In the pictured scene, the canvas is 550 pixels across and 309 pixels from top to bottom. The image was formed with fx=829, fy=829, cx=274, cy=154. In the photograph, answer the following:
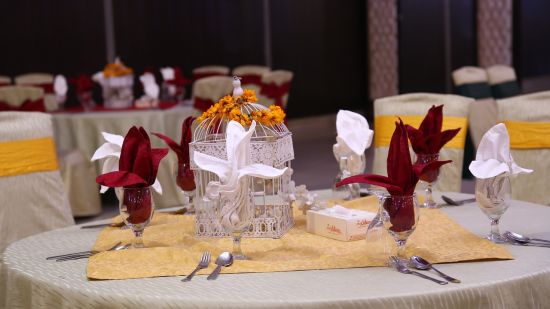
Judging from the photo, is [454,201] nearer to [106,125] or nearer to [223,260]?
[223,260]

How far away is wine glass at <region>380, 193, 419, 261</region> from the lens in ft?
6.38

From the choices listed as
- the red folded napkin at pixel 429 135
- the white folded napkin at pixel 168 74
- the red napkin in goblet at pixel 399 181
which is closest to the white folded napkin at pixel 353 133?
the red folded napkin at pixel 429 135

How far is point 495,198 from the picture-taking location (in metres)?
2.19

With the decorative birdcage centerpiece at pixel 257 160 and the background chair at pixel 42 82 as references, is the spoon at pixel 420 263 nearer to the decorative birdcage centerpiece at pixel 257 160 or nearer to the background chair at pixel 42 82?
the decorative birdcage centerpiece at pixel 257 160

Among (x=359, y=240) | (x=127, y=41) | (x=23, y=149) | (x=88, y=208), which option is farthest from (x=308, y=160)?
(x=359, y=240)

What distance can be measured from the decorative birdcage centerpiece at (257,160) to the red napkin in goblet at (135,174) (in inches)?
6.3

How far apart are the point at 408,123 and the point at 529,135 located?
50 cm

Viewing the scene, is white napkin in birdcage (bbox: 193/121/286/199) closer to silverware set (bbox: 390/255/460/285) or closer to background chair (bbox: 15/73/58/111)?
silverware set (bbox: 390/255/460/285)

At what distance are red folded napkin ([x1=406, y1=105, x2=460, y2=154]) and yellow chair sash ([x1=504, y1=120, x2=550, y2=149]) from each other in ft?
2.17

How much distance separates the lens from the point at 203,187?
2.49 metres

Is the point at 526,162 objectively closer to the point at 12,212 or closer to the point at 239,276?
the point at 239,276

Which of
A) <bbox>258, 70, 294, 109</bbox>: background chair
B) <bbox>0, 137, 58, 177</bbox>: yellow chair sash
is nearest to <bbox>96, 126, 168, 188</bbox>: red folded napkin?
<bbox>0, 137, 58, 177</bbox>: yellow chair sash

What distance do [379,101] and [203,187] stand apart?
136 centimetres

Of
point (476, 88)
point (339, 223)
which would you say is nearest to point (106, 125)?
point (476, 88)
